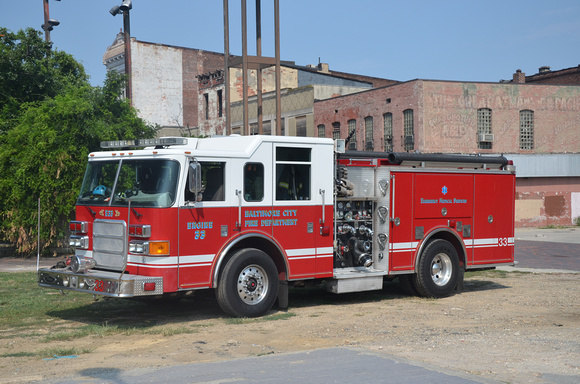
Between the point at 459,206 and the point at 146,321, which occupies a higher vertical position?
the point at 459,206

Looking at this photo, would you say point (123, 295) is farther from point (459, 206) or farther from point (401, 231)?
point (459, 206)

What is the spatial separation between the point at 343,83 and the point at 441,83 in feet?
48.2

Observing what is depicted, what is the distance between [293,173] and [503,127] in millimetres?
30221

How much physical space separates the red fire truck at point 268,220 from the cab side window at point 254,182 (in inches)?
0.8

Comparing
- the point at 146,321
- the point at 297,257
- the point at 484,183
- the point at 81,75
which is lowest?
the point at 146,321

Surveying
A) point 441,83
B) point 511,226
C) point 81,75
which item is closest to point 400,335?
point 511,226

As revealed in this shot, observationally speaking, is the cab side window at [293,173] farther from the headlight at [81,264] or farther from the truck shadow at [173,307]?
the headlight at [81,264]

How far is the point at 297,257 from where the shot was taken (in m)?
10.9

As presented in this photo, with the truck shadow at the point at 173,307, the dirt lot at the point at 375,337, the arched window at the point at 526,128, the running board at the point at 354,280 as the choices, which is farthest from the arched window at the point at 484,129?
the running board at the point at 354,280

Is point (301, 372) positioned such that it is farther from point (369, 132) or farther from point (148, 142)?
point (369, 132)

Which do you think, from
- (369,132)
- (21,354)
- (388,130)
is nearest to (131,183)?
(21,354)

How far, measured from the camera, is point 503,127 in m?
38.7

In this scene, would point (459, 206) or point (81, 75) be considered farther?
point (81, 75)

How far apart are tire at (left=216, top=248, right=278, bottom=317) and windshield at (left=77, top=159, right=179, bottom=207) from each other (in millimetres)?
1386
